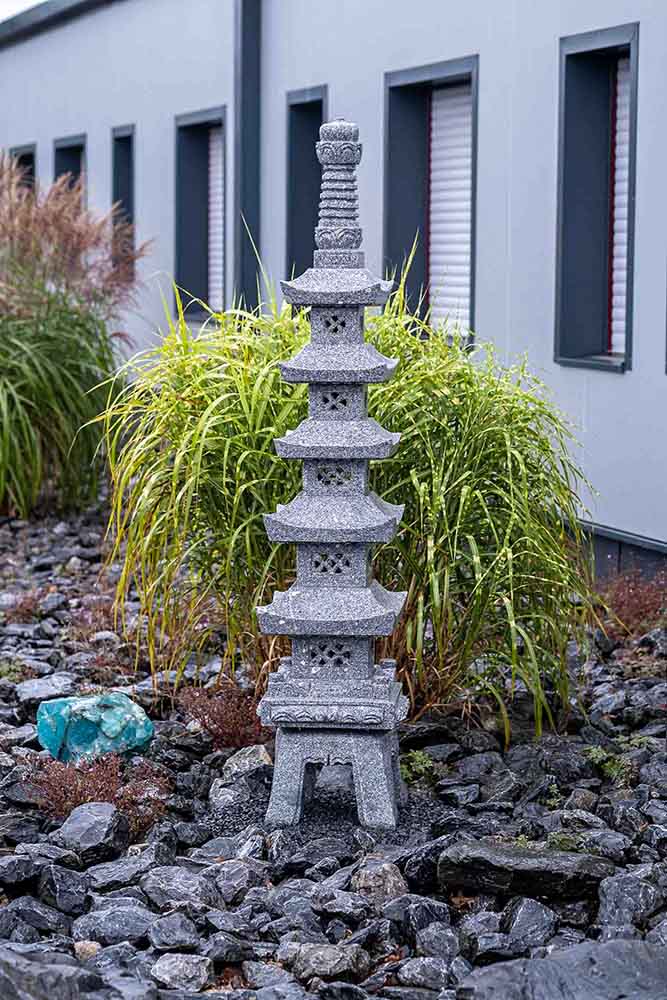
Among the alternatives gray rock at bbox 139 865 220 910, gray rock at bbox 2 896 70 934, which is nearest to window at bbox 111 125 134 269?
gray rock at bbox 139 865 220 910

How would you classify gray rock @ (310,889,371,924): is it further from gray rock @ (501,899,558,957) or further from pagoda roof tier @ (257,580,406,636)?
pagoda roof tier @ (257,580,406,636)

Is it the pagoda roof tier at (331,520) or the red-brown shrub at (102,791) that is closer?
the pagoda roof tier at (331,520)

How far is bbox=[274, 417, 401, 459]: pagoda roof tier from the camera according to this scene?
17.4 ft

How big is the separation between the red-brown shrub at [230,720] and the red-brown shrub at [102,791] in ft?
1.61

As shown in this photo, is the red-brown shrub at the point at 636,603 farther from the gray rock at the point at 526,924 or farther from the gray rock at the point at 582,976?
the gray rock at the point at 582,976

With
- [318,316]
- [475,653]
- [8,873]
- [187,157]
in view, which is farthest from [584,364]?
[187,157]

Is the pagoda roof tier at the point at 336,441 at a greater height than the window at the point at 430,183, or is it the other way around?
the window at the point at 430,183

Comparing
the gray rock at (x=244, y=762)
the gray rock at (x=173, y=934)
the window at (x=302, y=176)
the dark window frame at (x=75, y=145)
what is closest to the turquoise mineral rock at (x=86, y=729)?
the gray rock at (x=244, y=762)

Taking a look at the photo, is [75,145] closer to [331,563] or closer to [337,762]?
[331,563]

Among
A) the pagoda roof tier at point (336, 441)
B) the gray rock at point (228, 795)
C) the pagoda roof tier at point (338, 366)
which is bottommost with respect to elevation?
the gray rock at point (228, 795)

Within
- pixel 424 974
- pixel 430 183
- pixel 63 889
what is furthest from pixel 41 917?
pixel 430 183

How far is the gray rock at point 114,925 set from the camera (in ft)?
14.7

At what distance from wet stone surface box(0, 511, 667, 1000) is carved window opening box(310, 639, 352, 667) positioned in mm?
481

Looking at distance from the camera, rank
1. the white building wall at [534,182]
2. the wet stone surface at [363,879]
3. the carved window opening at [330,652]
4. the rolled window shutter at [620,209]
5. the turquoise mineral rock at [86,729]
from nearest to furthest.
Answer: the wet stone surface at [363,879], the carved window opening at [330,652], the turquoise mineral rock at [86,729], the white building wall at [534,182], the rolled window shutter at [620,209]
